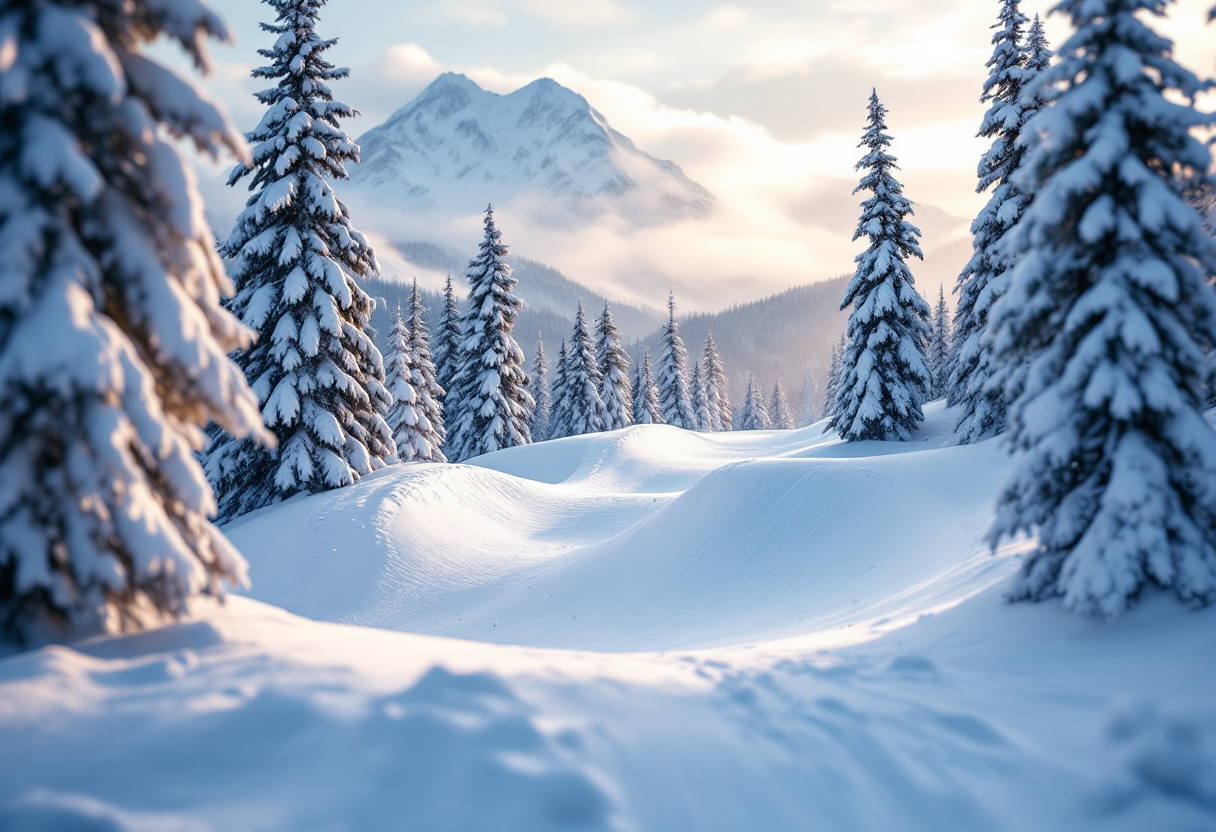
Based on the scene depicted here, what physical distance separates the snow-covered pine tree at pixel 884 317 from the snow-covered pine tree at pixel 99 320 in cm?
2334

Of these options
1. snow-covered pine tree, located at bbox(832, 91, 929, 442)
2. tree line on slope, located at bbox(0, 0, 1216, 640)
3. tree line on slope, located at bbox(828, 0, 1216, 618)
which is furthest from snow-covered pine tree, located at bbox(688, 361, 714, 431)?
tree line on slope, located at bbox(828, 0, 1216, 618)

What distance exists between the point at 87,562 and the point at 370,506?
1252 centimetres

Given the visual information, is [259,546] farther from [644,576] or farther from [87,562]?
[87,562]

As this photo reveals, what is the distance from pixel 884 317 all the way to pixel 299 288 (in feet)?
65.6

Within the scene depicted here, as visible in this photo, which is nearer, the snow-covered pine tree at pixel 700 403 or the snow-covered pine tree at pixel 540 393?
the snow-covered pine tree at pixel 540 393

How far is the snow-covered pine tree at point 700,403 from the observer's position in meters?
61.7

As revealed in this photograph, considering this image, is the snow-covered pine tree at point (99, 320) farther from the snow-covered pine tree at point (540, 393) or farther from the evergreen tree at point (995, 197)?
the snow-covered pine tree at point (540, 393)

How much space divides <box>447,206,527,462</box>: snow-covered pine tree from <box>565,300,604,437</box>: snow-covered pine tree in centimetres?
990

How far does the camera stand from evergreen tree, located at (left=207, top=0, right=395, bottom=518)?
1673 centimetres

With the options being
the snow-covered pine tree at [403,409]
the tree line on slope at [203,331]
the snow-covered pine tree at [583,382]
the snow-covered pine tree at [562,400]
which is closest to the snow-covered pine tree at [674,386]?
the snow-covered pine tree at [562,400]

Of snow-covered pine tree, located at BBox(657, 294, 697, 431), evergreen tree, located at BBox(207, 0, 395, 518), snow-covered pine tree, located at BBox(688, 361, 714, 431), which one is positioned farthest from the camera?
snow-covered pine tree, located at BBox(688, 361, 714, 431)

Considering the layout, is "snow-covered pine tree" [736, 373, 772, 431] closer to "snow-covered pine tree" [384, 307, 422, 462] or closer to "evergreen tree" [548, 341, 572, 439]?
"evergreen tree" [548, 341, 572, 439]

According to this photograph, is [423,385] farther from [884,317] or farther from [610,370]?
[884,317]

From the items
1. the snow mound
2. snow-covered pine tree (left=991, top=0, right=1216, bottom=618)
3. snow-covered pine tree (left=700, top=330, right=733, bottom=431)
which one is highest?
snow-covered pine tree (left=700, top=330, right=733, bottom=431)
